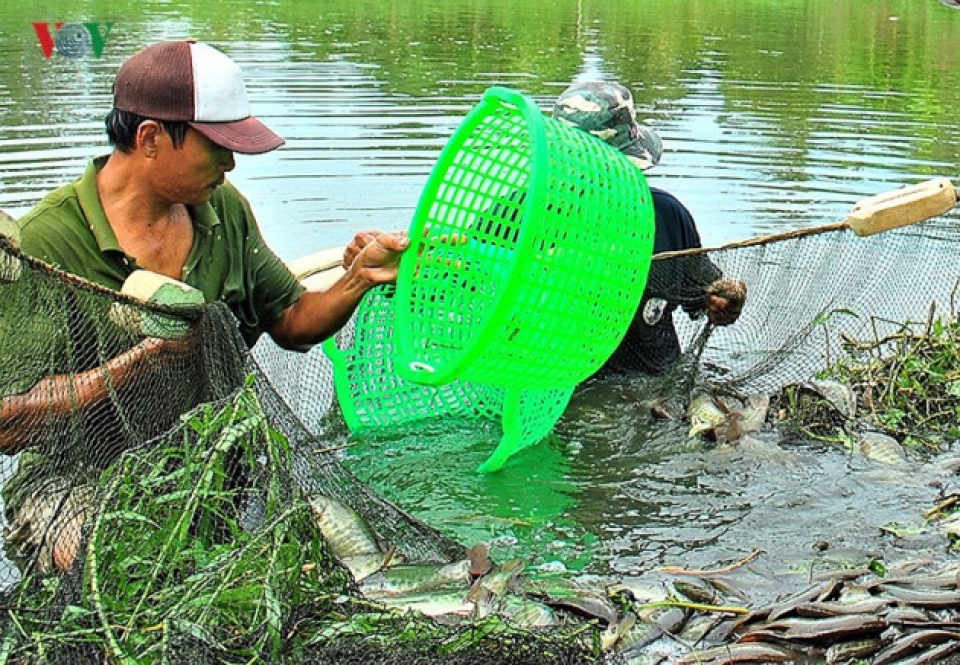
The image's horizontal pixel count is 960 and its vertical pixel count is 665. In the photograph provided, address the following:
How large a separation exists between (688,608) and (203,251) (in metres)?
1.96

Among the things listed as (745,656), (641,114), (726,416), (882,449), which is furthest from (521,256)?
(641,114)

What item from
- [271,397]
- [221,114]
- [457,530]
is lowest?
[457,530]

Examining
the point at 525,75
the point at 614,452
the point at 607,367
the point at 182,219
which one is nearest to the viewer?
the point at 182,219

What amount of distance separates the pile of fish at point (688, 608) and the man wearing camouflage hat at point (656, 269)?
192 centimetres

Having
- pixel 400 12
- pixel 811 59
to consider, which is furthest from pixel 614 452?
pixel 400 12

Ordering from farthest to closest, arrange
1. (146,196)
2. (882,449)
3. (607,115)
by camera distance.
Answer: (607,115), (882,449), (146,196)

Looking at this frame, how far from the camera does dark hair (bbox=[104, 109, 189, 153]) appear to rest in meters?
3.78

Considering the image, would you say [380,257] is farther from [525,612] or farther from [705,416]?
[705,416]

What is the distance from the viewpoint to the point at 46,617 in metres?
2.99

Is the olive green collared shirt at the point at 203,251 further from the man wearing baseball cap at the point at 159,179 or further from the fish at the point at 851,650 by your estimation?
the fish at the point at 851,650

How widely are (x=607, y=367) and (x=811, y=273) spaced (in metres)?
1.06

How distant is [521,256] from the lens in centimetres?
394

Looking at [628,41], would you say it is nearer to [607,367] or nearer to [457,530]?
[607,367]

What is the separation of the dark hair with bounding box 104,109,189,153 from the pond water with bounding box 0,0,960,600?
1.85 metres
